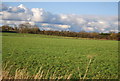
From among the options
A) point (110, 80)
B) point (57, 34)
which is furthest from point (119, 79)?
point (57, 34)

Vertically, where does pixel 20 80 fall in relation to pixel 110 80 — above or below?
above

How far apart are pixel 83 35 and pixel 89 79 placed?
94.4 metres

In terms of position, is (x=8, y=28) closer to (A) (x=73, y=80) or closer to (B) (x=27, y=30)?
(B) (x=27, y=30)

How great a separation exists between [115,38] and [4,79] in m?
105

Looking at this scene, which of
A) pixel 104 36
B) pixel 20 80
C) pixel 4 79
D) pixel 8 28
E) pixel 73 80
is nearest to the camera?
pixel 20 80

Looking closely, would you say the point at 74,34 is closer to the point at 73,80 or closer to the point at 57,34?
the point at 57,34

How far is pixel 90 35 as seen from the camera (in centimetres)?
10350

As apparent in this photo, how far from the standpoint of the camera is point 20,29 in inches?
3981

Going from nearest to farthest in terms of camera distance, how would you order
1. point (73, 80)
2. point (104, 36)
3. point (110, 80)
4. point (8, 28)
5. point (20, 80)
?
1. point (20, 80)
2. point (73, 80)
3. point (110, 80)
4. point (8, 28)
5. point (104, 36)

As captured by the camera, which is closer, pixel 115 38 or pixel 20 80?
pixel 20 80

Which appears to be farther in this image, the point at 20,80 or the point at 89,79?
the point at 89,79

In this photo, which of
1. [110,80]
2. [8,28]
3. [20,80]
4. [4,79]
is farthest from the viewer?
[8,28]

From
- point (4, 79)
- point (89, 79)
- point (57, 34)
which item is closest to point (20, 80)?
point (4, 79)

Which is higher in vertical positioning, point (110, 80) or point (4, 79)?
point (4, 79)
